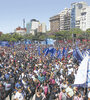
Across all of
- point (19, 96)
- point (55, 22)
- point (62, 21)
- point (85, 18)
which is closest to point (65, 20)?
point (62, 21)

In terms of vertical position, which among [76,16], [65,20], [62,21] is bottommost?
[62,21]

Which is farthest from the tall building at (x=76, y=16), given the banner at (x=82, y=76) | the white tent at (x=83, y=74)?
the banner at (x=82, y=76)

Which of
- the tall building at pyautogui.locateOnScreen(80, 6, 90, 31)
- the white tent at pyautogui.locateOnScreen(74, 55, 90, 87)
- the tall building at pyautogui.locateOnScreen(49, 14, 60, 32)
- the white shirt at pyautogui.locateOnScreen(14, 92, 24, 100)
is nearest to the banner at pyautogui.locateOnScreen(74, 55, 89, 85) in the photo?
the white tent at pyautogui.locateOnScreen(74, 55, 90, 87)

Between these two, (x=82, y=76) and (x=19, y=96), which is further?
(x=19, y=96)

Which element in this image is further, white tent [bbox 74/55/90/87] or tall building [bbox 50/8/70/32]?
tall building [bbox 50/8/70/32]

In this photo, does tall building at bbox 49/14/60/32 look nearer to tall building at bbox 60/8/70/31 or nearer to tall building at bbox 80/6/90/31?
tall building at bbox 60/8/70/31

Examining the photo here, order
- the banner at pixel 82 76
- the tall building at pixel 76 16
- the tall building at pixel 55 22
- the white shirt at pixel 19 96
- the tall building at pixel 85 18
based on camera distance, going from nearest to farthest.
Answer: the banner at pixel 82 76
the white shirt at pixel 19 96
the tall building at pixel 85 18
the tall building at pixel 76 16
the tall building at pixel 55 22

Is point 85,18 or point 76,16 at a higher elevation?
point 76,16

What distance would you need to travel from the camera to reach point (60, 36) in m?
74.5

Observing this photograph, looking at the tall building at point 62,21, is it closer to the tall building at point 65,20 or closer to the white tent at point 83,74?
the tall building at point 65,20

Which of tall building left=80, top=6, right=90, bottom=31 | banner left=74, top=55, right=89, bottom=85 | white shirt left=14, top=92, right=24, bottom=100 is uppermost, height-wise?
tall building left=80, top=6, right=90, bottom=31

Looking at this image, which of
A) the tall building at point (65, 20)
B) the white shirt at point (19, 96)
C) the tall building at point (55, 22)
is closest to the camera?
the white shirt at point (19, 96)

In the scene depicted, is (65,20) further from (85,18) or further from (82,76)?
(82,76)

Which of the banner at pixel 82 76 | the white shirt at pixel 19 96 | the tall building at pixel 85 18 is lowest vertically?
the white shirt at pixel 19 96
